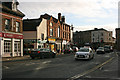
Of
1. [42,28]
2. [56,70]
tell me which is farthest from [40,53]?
[42,28]

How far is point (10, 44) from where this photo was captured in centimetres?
2741

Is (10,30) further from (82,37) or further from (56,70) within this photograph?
(82,37)

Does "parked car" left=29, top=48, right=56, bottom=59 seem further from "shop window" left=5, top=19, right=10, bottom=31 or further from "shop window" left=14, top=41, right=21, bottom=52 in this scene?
"shop window" left=5, top=19, right=10, bottom=31

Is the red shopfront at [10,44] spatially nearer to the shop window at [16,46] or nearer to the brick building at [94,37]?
the shop window at [16,46]

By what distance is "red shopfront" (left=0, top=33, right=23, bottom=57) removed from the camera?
82.9ft

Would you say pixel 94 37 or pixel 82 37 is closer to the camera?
pixel 94 37

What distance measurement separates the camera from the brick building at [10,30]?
25.4 metres

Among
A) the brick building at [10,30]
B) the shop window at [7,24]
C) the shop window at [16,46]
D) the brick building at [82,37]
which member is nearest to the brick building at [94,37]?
the brick building at [82,37]

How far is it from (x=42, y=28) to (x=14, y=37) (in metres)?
12.0

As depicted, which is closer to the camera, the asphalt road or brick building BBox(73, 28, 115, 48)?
the asphalt road

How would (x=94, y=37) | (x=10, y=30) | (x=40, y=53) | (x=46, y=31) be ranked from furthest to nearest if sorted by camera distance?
(x=94, y=37)
(x=46, y=31)
(x=10, y=30)
(x=40, y=53)

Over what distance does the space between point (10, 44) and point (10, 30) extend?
2.46 metres

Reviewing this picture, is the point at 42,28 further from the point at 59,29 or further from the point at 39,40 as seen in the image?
the point at 59,29

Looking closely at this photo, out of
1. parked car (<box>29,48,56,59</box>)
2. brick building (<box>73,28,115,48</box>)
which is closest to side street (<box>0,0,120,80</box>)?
parked car (<box>29,48,56,59</box>)
